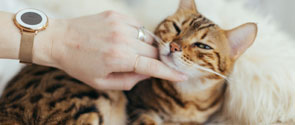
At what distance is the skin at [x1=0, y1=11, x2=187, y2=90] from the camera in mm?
815

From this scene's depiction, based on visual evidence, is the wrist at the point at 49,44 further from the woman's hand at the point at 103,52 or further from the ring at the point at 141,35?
the ring at the point at 141,35

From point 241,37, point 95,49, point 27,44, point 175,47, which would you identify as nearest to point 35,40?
point 27,44

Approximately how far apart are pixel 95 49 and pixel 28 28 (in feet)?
0.69

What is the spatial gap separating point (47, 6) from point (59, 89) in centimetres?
42

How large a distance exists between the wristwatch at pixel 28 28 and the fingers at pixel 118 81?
22cm

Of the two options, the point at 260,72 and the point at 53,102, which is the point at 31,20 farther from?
the point at 260,72

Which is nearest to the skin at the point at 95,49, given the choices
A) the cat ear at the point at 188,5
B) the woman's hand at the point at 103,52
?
the woman's hand at the point at 103,52

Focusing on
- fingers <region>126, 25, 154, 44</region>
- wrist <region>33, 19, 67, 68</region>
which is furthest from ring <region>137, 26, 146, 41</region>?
wrist <region>33, 19, 67, 68</region>

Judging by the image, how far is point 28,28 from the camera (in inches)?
33.2

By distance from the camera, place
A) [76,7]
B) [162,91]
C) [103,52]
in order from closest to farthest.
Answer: [103,52], [162,91], [76,7]

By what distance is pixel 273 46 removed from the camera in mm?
1016

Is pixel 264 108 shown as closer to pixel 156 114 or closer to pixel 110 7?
pixel 156 114

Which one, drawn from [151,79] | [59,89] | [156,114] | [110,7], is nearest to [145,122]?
[156,114]

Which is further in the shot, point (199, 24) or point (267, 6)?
point (267, 6)
